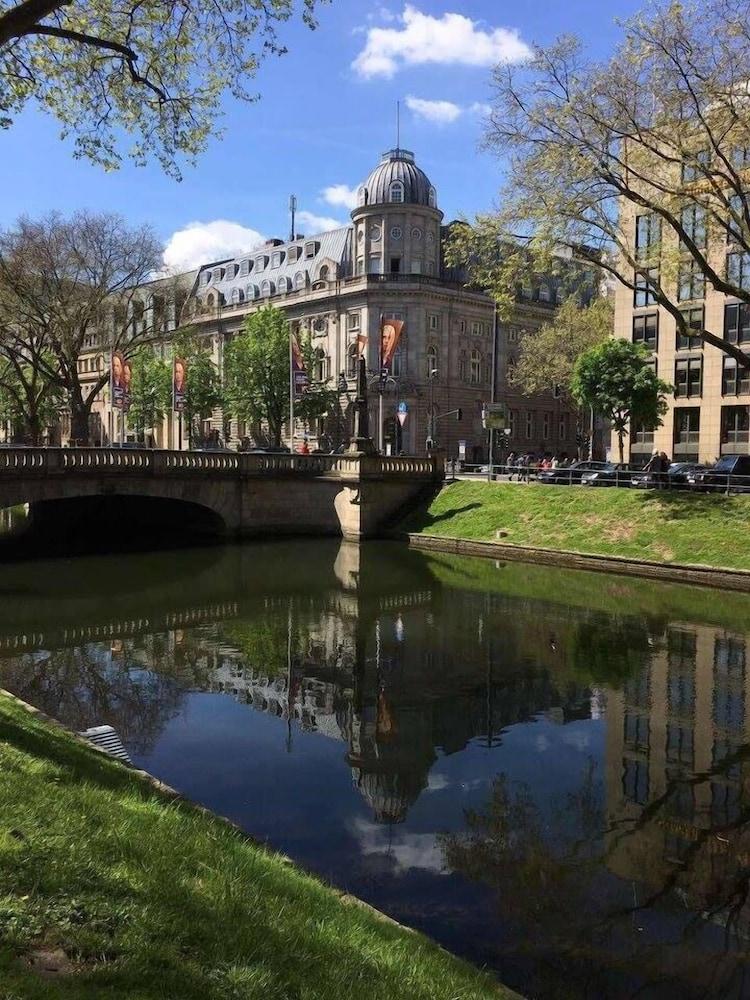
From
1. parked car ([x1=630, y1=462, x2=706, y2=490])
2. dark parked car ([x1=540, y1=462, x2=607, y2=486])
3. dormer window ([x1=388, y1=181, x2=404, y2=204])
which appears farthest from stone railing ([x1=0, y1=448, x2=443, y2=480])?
dormer window ([x1=388, y1=181, x2=404, y2=204])

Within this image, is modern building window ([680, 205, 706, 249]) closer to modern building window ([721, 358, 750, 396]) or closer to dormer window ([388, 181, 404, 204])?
modern building window ([721, 358, 750, 396])

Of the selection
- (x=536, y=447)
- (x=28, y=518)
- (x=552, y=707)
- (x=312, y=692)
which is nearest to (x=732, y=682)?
(x=552, y=707)

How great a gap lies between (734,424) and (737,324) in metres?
7.06

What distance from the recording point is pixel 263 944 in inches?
221

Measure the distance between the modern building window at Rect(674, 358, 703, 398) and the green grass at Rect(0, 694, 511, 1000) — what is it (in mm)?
→ 60020

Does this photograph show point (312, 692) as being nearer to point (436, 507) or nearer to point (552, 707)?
point (552, 707)

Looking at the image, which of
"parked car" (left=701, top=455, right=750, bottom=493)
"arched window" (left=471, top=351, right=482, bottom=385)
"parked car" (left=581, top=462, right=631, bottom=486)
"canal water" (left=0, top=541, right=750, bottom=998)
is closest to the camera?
"canal water" (left=0, top=541, right=750, bottom=998)

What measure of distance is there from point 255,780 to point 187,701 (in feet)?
15.0

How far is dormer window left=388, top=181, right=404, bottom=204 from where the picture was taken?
80438mm

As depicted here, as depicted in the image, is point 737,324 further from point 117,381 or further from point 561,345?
point 117,381

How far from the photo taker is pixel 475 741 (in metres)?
14.2

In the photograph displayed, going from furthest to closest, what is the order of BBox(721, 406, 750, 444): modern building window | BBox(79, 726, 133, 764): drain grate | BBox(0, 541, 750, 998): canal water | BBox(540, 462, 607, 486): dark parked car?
BBox(721, 406, 750, 444): modern building window, BBox(540, 462, 607, 486): dark parked car, BBox(79, 726, 133, 764): drain grate, BBox(0, 541, 750, 998): canal water

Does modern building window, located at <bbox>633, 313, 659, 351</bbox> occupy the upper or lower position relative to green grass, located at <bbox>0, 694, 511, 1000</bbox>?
upper

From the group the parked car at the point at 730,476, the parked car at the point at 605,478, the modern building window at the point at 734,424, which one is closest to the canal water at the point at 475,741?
the parked car at the point at 730,476
